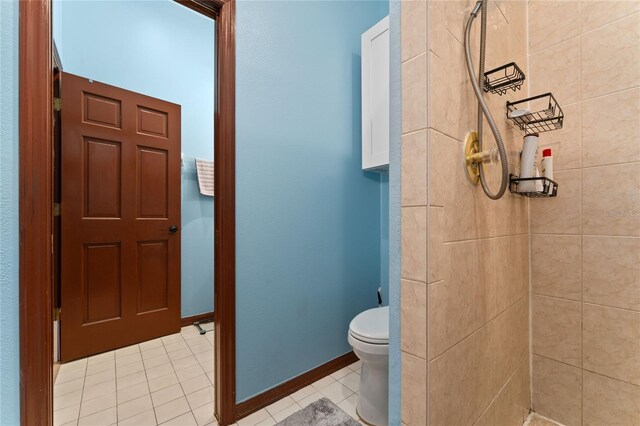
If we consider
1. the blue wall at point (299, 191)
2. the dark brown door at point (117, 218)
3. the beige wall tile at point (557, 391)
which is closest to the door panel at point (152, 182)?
the dark brown door at point (117, 218)

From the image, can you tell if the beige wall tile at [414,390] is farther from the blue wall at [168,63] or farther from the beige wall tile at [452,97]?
the blue wall at [168,63]

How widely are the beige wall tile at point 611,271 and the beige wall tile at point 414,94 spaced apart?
42.0 inches

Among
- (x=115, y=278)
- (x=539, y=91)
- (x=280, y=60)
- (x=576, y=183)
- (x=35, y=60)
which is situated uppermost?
(x=280, y=60)

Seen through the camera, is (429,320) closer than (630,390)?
Yes

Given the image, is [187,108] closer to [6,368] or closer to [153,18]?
[153,18]

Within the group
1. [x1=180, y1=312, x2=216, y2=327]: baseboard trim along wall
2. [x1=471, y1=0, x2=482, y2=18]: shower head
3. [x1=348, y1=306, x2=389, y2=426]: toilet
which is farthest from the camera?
[x1=180, y1=312, x2=216, y2=327]: baseboard trim along wall

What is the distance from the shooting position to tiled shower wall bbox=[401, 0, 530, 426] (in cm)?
63

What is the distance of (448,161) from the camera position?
2.28 ft

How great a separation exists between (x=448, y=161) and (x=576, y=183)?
0.91 meters

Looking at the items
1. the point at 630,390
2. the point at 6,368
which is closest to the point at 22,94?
the point at 6,368

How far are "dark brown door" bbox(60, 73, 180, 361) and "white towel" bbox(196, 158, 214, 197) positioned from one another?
0.25 meters

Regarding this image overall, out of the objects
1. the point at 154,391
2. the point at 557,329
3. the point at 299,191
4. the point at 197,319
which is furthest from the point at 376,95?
the point at 197,319

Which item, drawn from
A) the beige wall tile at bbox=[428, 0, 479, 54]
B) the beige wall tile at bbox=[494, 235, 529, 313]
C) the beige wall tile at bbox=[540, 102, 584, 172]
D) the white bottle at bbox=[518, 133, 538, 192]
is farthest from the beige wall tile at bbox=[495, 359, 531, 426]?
the beige wall tile at bbox=[428, 0, 479, 54]

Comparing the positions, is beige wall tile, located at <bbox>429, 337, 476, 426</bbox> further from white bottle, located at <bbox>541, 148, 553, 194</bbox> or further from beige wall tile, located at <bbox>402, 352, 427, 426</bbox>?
white bottle, located at <bbox>541, 148, 553, 194</bbox>
